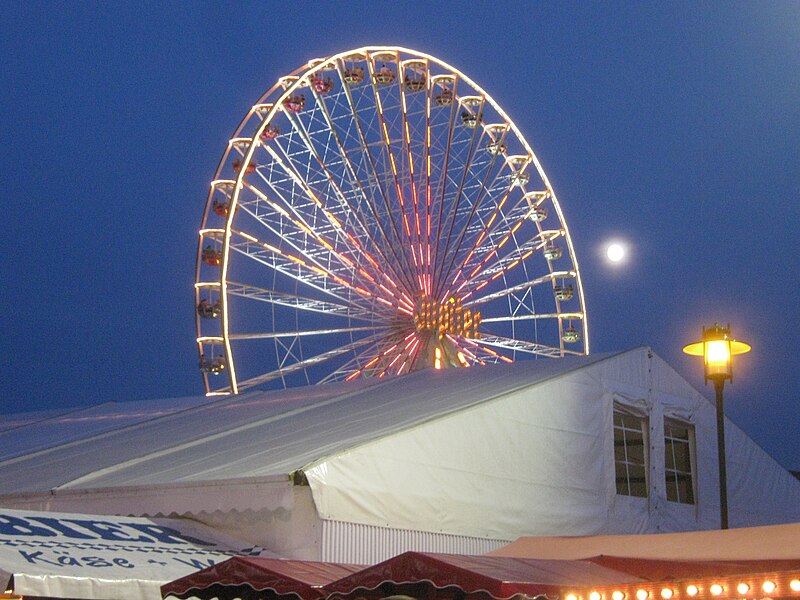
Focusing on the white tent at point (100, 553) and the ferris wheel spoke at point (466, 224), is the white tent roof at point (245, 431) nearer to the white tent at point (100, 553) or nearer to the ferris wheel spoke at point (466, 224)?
the white tent at point (100, 553)

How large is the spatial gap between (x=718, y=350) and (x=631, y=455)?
12.4ft

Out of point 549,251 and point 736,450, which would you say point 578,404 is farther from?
point 549,251

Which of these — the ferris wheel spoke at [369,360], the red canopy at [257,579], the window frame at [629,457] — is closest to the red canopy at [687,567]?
the red canopy at [257,579]

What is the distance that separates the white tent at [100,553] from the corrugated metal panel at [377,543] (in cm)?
67

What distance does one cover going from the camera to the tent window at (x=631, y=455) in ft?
44.2

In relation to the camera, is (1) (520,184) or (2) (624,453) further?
(1) (520,184)

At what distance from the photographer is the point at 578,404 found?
12695 millimetres

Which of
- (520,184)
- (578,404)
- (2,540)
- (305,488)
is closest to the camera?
(2,540)

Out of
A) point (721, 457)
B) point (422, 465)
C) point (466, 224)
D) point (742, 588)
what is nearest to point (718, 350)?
point (721, 457)

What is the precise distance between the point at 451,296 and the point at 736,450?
8.24 m

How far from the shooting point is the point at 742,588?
607 cm

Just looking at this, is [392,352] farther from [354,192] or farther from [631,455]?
[631,455]

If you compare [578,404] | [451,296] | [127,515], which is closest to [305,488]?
[127,515]

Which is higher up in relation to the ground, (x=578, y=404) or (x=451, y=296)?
(x=451, y=296)
